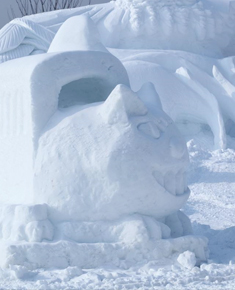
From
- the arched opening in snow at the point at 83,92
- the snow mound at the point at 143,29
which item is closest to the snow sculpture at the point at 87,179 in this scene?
the arched opening in snow at the point at 83,92

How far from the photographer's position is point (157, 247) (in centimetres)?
371

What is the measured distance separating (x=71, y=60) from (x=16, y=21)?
14.8 feet

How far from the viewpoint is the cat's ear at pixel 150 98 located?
410cm

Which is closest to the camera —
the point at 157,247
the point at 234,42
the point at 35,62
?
the point at 157,247

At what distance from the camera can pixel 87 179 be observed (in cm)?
371

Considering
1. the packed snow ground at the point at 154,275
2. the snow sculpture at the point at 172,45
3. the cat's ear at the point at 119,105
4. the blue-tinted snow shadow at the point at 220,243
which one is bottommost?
the snow sculpture at the point at 172,45

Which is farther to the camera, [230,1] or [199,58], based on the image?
[230,1]

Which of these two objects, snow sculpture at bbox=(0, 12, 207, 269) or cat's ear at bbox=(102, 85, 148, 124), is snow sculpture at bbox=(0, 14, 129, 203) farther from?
cat's ear at bbox=(102, 85, 148, 124)

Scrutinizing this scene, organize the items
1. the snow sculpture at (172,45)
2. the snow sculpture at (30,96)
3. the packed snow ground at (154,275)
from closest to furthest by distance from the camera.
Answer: the packed snow ground at (154,275)
the snow sculpture at (30,96)
the snow sculpture at (172,45)

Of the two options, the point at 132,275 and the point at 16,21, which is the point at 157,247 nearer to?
the point at 132,275

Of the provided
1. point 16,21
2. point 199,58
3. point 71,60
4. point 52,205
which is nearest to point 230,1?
point 199,58

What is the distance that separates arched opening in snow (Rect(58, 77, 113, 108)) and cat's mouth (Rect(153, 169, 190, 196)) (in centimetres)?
78

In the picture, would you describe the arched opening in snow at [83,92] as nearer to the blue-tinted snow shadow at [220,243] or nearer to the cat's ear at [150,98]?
the cat's ear at [150,98]

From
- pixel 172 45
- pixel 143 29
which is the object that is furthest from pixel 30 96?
pixel 172 45
